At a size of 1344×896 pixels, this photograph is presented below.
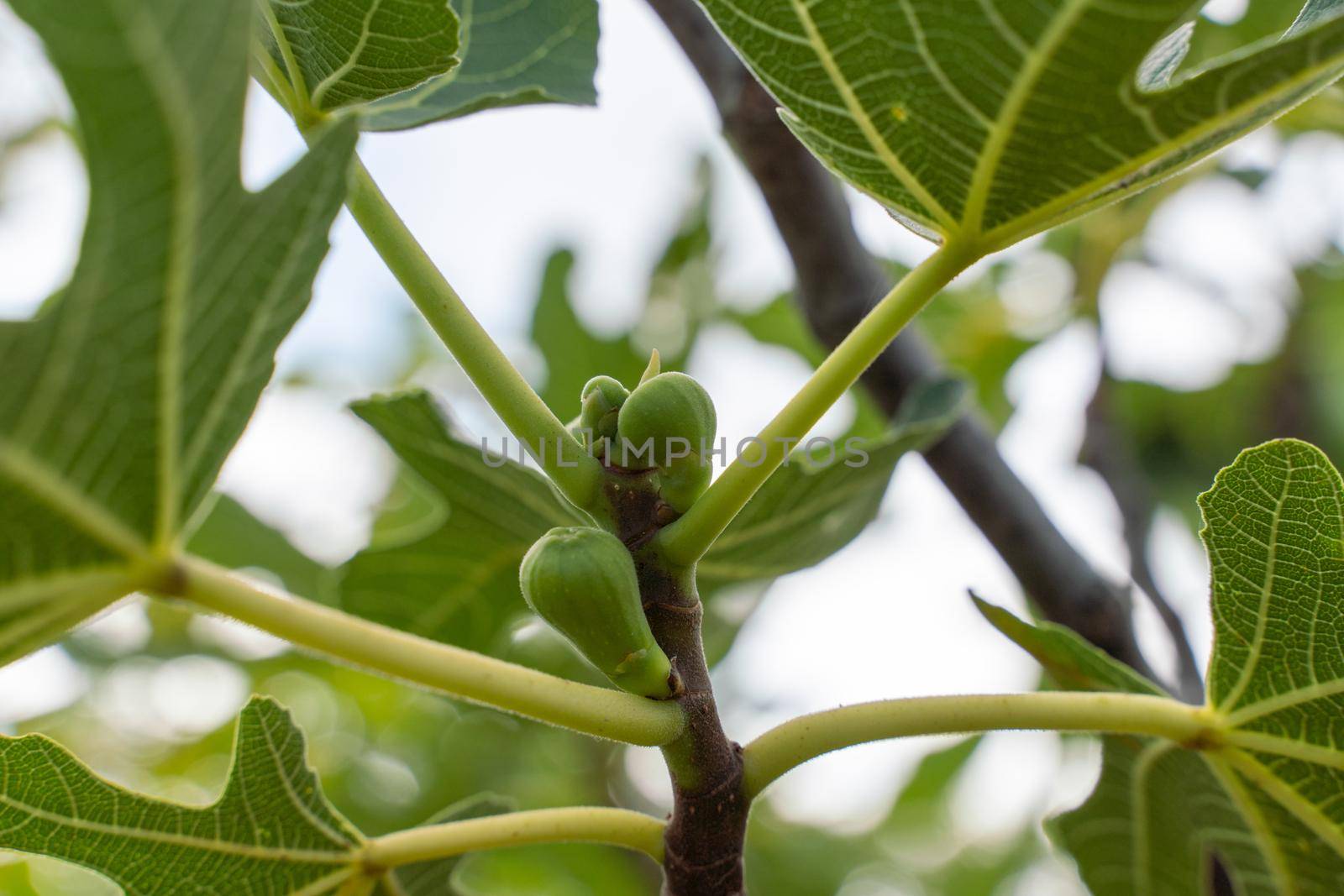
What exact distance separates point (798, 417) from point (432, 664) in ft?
0.83

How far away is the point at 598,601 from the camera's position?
621 mm

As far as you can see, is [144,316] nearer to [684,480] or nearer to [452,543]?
[684,480]

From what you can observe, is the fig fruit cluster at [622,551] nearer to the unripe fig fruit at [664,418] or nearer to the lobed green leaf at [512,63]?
the unripe fig fruit at [664,418]

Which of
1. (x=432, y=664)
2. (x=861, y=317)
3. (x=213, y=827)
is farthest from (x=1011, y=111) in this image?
(x=213, y=827)

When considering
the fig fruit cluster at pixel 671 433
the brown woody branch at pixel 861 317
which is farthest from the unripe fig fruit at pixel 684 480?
the brown woody branch at pixel 861 317

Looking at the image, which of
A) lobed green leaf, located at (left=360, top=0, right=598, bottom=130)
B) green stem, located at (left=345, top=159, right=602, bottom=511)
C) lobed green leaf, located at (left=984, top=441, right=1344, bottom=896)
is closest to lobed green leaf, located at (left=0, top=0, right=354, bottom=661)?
green stem, located at (left=345, top=159, right=602, bottom=511)

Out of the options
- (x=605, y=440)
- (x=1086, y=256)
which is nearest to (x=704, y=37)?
(x=605, y=440)

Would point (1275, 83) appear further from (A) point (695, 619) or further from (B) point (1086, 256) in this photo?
(B) point (1086, 256)

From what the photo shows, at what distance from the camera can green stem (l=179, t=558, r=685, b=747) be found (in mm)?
578

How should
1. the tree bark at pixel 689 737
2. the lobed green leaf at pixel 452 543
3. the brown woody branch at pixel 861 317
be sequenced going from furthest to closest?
the brown woody branch at pixel 861 317
the lobed green leaf at pixel 452 543
the tree bark at pixel 689 737

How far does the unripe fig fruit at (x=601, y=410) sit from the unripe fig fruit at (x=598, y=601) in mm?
101

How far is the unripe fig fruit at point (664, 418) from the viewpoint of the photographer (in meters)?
0.69

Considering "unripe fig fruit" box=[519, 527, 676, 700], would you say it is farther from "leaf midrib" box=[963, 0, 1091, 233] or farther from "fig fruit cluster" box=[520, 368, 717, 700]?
"leaf midrib" box=[963, 0, 1091, 233]

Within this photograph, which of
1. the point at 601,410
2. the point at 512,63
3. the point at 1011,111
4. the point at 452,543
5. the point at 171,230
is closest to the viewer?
the point at 171,230
